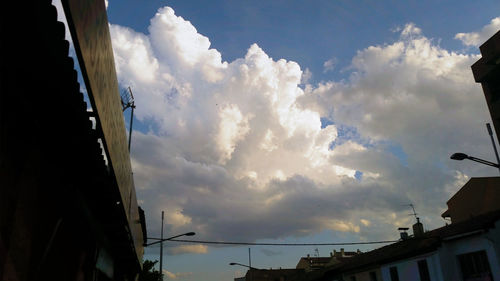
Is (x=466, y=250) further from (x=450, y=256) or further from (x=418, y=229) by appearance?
(x=418, y=229)

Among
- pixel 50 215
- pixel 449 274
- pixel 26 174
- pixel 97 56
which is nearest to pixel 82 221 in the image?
pixel 50 215

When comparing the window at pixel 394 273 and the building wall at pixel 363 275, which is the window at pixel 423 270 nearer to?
the window at pixel 394 273

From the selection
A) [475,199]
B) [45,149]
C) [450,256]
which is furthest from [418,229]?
[45,149]

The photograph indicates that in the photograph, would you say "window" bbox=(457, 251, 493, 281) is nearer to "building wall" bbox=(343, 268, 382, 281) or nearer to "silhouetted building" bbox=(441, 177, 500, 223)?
"building wall" bbox=(343, 268, 382, 281)

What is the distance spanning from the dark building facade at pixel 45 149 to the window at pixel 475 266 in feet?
69.8

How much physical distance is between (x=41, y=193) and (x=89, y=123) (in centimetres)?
102

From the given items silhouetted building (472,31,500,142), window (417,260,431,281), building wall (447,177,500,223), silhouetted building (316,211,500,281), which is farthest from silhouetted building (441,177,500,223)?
window (417,260,431,281)

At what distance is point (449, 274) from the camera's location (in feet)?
75.0

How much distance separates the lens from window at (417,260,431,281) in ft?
80.2

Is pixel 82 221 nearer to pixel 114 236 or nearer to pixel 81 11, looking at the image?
pixel 114 236

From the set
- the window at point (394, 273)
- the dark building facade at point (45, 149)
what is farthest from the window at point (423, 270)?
the dark building facade at point (45, 149)

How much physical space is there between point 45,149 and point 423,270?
2564 cm

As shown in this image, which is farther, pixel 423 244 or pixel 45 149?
pixel 423 244

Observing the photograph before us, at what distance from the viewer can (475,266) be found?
858 inches
